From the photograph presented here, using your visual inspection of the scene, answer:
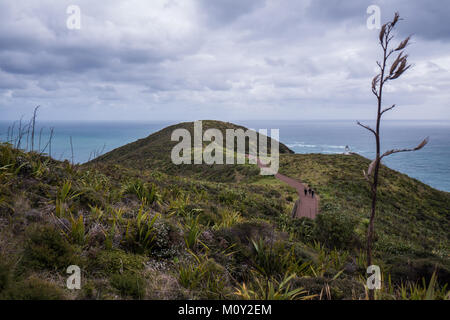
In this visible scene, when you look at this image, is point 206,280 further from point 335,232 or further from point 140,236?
point 335,232

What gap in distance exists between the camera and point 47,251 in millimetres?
3605

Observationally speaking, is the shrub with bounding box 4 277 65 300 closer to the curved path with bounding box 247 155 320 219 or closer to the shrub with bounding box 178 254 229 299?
the shrub with bounding box 178 254 229 299

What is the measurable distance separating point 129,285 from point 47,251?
1415 millimetres

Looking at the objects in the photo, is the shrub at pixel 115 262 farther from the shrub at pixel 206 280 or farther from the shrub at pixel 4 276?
the shrub at pixel 4 276

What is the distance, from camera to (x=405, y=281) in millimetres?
4578

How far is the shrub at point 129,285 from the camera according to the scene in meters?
3.27

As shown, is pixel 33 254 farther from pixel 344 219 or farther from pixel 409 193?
pixel 409 193

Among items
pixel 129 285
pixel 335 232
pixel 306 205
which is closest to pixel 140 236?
pixel 129 285

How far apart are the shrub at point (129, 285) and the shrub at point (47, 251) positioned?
746 mm

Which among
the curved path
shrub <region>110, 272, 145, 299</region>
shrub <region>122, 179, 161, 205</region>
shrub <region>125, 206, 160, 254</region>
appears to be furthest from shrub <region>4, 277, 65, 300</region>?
the curved path

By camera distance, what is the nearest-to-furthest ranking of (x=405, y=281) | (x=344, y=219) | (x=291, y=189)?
(x=405, y=281) < (x=344, y=219) < (x=291, y=189)

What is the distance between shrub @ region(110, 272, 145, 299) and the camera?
10.7 ft
